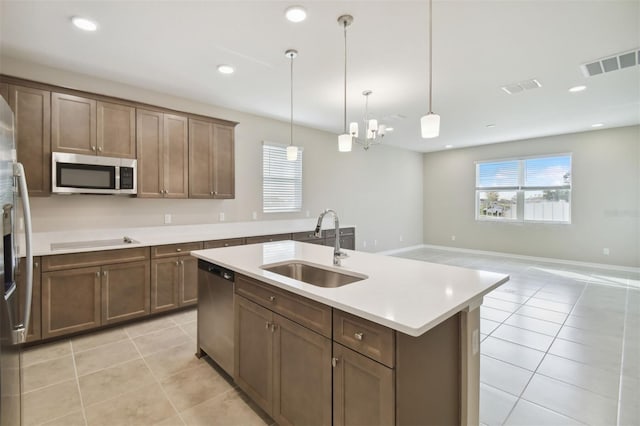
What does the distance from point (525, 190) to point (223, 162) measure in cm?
671

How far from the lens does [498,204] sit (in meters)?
7.25

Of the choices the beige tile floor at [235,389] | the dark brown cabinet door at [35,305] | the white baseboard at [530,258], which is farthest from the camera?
the white baseboard at [530,258]

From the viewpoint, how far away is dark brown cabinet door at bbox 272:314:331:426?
1.42m

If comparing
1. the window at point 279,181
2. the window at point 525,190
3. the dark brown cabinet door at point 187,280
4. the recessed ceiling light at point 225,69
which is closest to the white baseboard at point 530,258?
the window at point 525,190

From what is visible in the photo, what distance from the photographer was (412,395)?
4.01 ft

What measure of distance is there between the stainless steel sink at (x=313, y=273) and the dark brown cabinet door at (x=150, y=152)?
230 centimetres

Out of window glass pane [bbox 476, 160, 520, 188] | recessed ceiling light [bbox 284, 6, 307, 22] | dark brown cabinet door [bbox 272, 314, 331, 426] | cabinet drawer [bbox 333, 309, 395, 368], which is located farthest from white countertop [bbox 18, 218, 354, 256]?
window glass pane [bbox 476, 160, 520, 188]

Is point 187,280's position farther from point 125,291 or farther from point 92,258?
point 92,258

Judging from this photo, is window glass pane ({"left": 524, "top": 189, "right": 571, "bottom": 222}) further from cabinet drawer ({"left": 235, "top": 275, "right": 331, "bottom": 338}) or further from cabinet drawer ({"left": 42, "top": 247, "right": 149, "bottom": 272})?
cabinet drawer ({"left": 42, "top": 247, "right": 149, "bottom": 272})

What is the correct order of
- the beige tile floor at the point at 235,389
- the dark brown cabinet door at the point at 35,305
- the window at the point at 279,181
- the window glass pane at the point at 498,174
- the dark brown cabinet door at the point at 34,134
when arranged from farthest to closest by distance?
the window glass pane at the point at 498,174, the window at the point at 279,181, the dark brown cabinet door at the point at 34,134, the dark brown cabinet door at the point at 35,305, the beige tile floor at the point at 235,389

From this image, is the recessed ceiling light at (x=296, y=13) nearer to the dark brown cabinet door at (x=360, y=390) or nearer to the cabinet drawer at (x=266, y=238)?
the dark brown cabinet door at (x=360, y=390)

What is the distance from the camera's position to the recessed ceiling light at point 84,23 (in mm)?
2311

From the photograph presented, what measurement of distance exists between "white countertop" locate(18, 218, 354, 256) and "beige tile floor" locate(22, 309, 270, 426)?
91cm

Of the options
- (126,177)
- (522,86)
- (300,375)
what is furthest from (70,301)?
(522,86)
